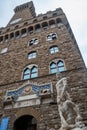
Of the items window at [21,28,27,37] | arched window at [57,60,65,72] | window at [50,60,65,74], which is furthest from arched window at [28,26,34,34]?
arched window at [57,60,65,72]

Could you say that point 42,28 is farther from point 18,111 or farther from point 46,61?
point 18,111

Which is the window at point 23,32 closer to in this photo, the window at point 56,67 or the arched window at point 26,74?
the arched window at point 26,74

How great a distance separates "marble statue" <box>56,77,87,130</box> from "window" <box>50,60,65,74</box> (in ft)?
8.55

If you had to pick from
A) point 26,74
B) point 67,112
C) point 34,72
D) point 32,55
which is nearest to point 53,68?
point 34,72

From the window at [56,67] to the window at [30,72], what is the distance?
3.23ft

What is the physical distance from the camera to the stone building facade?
316 inches

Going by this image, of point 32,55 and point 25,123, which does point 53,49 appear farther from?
point 25,123

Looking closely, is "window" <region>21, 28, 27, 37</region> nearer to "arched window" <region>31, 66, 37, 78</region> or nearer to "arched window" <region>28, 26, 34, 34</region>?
"arched window" <region>28, 26, 34, 34</region>

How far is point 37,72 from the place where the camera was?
405 inches

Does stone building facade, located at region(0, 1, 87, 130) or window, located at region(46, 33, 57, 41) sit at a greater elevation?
window, located at region(46, 33, 57, 41)

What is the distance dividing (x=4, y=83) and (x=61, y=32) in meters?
5.70

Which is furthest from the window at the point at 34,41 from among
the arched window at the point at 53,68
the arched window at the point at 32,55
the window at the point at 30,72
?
the arched window at the point at 53,68

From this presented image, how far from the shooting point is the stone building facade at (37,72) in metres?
8.02

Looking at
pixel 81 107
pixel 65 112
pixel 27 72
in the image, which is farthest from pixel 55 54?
pixel 65 112
